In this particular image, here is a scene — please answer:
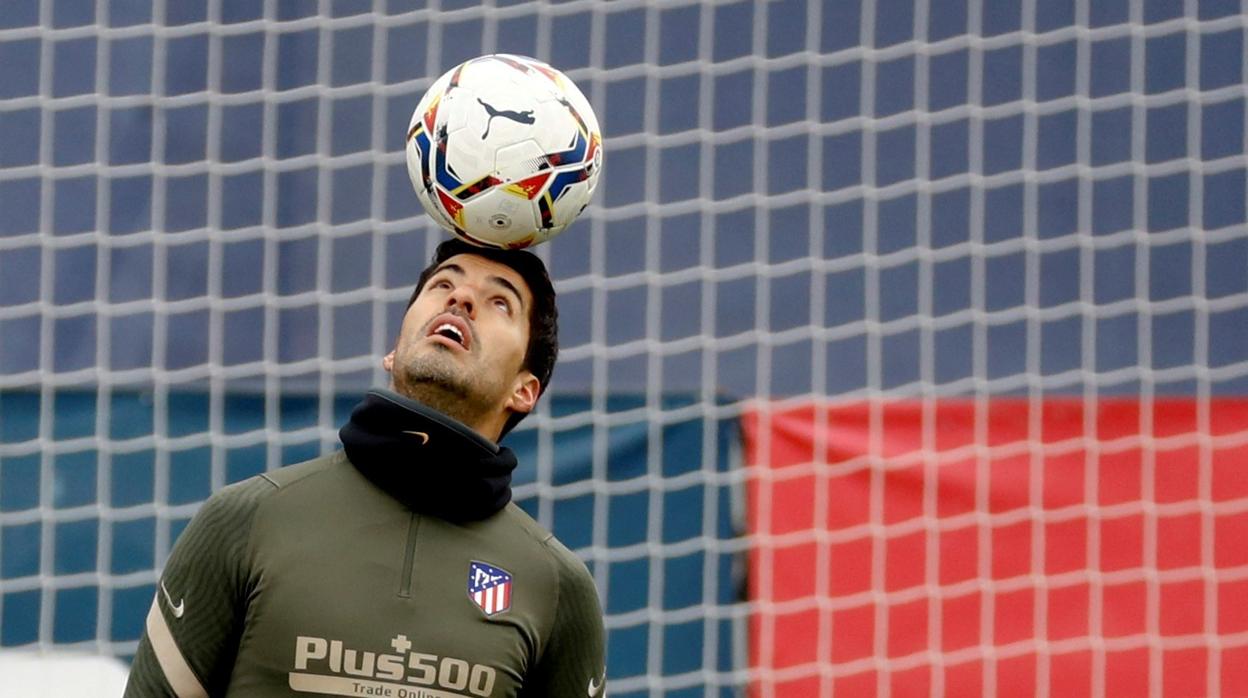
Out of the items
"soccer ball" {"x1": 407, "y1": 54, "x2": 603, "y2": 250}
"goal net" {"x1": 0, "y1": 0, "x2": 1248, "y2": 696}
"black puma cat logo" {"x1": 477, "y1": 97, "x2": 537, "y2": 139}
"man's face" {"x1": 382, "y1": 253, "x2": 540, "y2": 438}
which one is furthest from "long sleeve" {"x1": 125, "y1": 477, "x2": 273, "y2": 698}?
"goal net" {"x1": 0, "y1": 0, "x2": 1248, "y2": 696}

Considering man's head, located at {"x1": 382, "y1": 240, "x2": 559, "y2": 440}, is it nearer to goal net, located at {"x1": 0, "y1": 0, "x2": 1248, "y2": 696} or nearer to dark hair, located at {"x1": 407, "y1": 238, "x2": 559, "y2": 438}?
dark hair, located at {"x1": 407, "y1": 238, "x2": 559, "y2": 438}

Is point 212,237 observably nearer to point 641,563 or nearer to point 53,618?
point 53,618

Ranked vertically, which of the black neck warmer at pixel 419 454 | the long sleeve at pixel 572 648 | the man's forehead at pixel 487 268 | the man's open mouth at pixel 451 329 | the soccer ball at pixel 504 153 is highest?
the soccer ball at pixel 504 153

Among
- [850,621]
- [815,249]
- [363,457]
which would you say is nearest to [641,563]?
[850,621]

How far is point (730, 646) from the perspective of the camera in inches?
153

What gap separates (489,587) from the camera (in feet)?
6.88

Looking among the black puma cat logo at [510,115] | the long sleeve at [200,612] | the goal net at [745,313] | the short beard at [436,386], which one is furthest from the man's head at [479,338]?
the goal net at [745,313]

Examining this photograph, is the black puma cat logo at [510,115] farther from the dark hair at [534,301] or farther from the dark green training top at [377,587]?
the dark green training top at [377,587]

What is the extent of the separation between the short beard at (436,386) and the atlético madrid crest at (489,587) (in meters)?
0.20

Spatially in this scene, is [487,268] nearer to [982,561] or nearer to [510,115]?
[510,115]

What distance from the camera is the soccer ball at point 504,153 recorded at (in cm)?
233

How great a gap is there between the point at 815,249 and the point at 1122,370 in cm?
74

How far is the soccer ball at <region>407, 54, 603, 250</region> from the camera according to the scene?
2.33 m

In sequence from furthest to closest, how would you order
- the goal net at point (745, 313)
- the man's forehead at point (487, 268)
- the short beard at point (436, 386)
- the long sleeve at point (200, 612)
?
the goal net at point (745, 313) < the man's forehead at point (487, 268) < the short beard at point (436, 386) < the long sleeve at point (200, 612)
